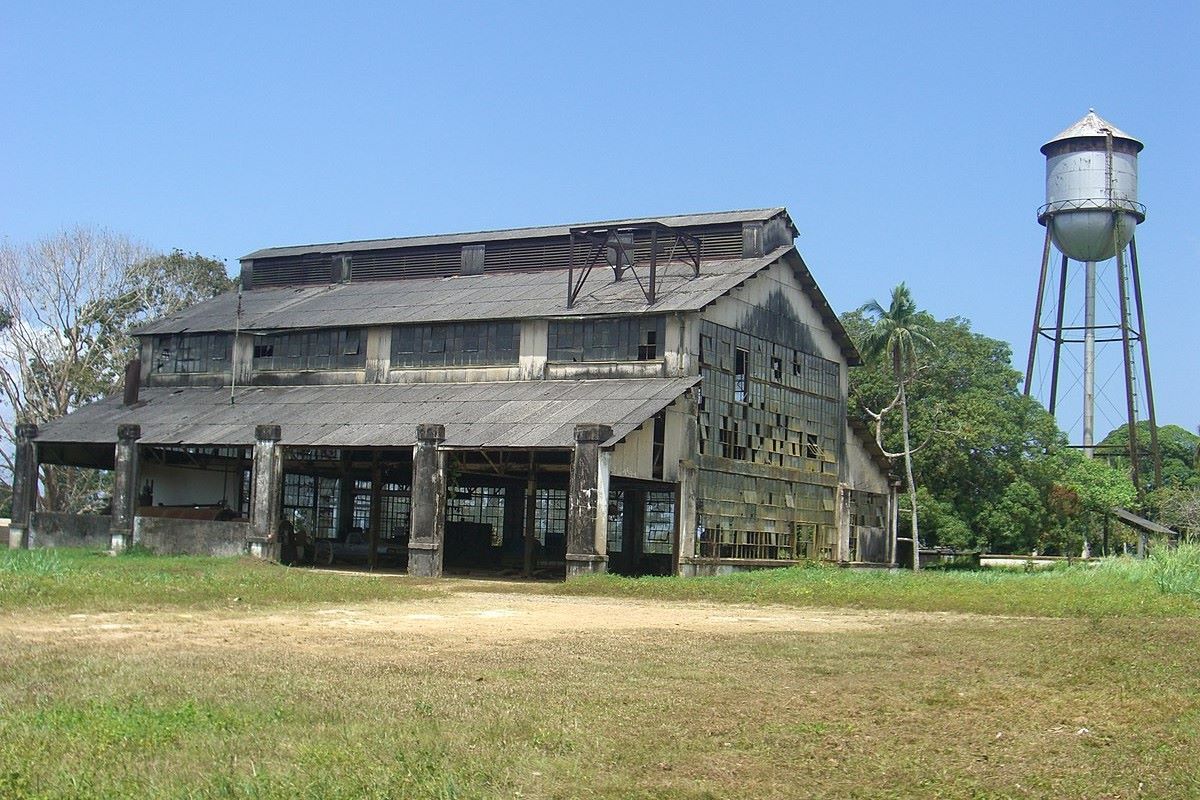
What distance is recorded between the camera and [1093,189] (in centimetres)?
6050

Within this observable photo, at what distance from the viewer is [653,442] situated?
36438 millimetres

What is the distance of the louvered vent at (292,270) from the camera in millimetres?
50562

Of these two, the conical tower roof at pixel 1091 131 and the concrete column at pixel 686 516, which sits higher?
the conical tower roof at pixel 1091 131

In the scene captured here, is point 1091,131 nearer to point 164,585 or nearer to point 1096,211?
point 1096,211

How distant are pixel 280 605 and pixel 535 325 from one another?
17911 mm

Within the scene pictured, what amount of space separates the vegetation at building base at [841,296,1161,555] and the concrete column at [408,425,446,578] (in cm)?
2533

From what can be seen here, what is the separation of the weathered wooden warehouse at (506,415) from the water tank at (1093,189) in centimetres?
1938

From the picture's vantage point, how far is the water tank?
60.4 meters

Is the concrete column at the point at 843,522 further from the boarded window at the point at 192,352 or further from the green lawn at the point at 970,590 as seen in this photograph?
the boarded window at the point at 192,352

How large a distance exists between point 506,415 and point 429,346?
21.2 ft

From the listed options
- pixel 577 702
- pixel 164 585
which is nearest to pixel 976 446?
pixel 164 585

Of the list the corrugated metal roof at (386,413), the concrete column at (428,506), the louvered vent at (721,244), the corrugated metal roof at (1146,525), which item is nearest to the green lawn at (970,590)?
the corrugated metal roof at (386,413)

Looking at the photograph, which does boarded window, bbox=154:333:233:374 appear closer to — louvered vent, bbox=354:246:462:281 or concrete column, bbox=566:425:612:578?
louvered vent, bbox=354:246:462:281

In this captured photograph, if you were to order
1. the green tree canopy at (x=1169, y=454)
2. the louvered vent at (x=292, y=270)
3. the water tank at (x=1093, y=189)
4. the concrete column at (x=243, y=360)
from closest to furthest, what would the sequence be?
the concrete column at (x=243, y=360) → the louvered vent at (x=292, y=270) → the water tank at (x=1093, y=189) → the green tree canopy at (x=1169, y=454)
